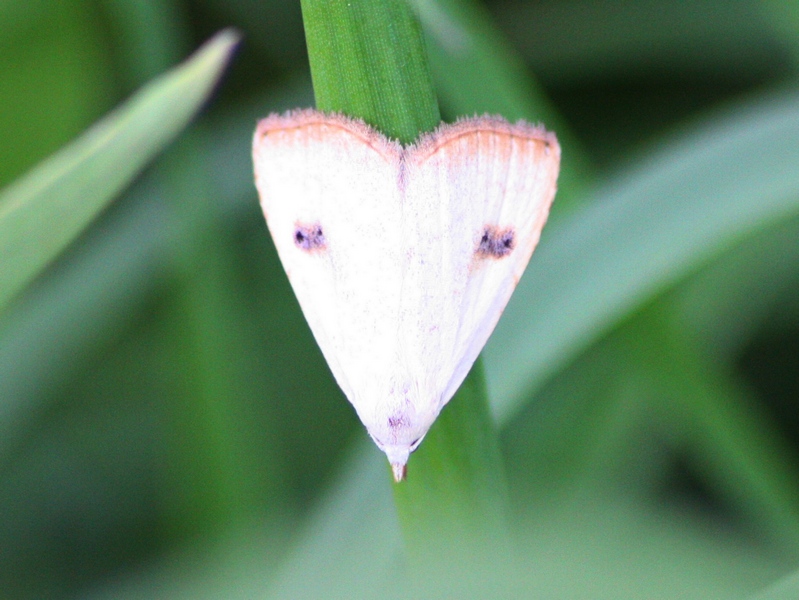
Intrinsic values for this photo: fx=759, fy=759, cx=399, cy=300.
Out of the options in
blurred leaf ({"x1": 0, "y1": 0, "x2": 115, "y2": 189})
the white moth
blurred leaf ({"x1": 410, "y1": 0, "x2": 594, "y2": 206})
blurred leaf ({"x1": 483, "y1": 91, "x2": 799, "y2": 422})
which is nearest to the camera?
the white moth

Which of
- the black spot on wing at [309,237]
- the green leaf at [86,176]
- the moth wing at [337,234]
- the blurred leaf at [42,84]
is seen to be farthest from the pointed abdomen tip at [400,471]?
the blurred leaf at [42,84]

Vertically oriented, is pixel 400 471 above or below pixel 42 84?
below

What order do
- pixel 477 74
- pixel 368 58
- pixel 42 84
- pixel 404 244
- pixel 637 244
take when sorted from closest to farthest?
pixel 368 58
pixel 404 244
pixel 637 244
pixel 477 74
pixel 42 84

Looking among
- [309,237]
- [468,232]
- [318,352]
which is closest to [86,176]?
[309,237]

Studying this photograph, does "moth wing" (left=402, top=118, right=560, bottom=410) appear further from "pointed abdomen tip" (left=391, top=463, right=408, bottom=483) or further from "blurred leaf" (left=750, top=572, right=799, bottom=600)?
"blurred leaf" (left=750, top=572, right=799, bottom=600)

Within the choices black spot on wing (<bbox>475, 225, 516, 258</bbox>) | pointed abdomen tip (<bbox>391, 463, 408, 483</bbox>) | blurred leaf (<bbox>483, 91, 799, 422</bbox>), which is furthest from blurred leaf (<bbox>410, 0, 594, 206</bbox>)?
pointed abdomen tip (<bbox>391, 463, 408, 483</bbox>)

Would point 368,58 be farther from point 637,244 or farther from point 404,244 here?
point 637,244

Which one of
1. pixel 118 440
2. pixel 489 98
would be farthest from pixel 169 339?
pixel 489 98
